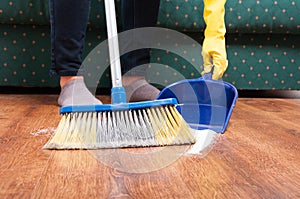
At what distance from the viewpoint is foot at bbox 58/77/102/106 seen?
3.79 ft

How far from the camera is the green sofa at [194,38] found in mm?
1471

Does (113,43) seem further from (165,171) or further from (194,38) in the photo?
(194,38)

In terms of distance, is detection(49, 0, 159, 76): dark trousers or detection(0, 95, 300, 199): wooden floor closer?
detection(0, 95, 300, 199): wooden floor

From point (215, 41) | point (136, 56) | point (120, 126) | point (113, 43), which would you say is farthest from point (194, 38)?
point (120, 126)

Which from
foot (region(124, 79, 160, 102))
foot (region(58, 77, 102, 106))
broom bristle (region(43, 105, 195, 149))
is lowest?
foot (region(124, 79, 160, 102))

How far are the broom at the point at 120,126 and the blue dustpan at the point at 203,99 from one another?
0.57ft

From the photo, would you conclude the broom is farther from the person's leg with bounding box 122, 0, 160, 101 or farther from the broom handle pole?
the person's leg with bounding box 122, 0, 160, 101

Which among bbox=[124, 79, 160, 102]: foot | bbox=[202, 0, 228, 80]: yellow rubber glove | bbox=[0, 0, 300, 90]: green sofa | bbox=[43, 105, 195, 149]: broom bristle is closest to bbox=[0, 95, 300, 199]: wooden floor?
bbox=[43, 105, 195, 149]: broom bristle

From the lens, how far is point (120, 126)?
793mm

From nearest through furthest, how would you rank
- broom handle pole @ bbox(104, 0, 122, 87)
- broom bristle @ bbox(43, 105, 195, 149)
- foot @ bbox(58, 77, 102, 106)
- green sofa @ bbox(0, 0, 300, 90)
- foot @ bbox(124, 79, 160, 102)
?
broom bristle @ bbox(43, 105, 195, 149) → broom handle pole @ bbox(104, 0, 122, 87) → foot @ bbox(58, 77, 102, 106) → foot @ bbox(124, 79, 160, 102) → green sofa @ bbox(0, 0, 300, 90)

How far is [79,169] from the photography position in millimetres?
637

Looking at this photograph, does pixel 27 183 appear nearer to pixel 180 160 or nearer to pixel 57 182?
pixel 57 182

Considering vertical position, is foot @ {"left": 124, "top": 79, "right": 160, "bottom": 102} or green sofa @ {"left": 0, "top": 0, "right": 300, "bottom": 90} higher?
green sofa @ {"left": 0, "top": 0, "right": 300, "bottom": 90}

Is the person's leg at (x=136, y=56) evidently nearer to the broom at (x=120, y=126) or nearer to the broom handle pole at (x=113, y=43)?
the broom handle pole at (x=113, y=43)
